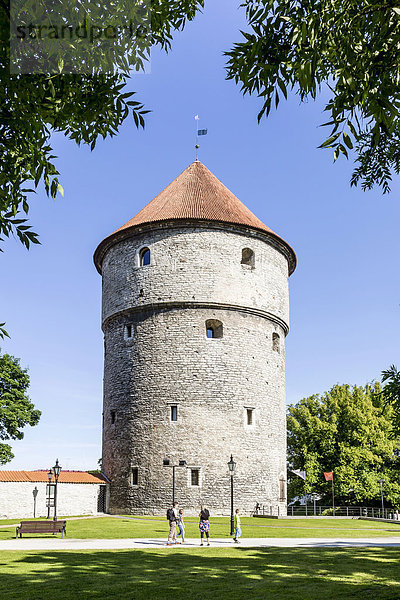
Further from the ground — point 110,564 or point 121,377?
point 121,377

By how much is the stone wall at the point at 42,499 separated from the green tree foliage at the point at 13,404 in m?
6.21

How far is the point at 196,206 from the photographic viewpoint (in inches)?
1160

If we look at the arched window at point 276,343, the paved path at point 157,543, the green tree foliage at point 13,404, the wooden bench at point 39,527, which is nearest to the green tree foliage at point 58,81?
the paved path at point 157,543

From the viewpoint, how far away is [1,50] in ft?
18.4

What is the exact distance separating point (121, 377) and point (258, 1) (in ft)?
77.5

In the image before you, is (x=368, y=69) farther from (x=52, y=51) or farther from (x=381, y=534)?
(x=381, y=534)

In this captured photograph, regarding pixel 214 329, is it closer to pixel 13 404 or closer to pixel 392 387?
pixel 13 404

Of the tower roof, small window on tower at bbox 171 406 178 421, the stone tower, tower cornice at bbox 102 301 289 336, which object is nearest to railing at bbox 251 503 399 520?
the stone tower

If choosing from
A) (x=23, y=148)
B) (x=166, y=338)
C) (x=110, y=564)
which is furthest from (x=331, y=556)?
(x=166, y=338)

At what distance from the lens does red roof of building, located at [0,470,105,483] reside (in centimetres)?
2574

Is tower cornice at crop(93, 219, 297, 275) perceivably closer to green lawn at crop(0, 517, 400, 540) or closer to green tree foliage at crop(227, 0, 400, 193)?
green lawn at crop(0, 517, 400, 540)

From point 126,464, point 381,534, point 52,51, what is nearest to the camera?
point 52,51

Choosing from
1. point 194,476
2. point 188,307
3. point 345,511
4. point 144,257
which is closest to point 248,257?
point 188,307

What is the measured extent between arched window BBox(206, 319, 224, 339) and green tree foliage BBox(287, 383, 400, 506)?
14333 millimetres
